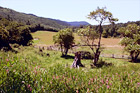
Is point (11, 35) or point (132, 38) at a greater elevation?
point (132, 38)

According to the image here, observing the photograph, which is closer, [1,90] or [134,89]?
[1,90]

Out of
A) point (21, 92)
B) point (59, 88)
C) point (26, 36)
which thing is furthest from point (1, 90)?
point (26, 36)

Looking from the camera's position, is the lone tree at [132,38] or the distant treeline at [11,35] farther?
the distant treeline at [11,35]

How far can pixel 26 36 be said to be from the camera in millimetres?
40594

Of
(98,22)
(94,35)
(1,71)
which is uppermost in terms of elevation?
(98,22)

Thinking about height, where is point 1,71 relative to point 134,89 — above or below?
above

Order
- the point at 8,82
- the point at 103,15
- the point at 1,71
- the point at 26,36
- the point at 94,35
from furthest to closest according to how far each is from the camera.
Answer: the point at 26,36, the point at 94,35, the point at 103,15, the point at 1,71, the point at 8,82

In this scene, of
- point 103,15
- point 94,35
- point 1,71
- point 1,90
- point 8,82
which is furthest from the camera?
point 94,35

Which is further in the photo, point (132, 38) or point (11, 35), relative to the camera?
point (11, 35)

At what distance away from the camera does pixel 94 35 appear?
2005 cm

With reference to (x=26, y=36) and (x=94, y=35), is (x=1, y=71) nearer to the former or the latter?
(x=94, y=35)

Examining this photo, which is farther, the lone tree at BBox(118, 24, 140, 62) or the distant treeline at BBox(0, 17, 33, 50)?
the distant treeline at BBox(0, 17, 33, 50)

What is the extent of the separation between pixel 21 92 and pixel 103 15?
1761 centimetres

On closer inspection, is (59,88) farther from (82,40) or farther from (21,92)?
(82,40)
